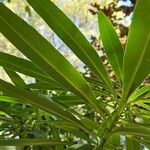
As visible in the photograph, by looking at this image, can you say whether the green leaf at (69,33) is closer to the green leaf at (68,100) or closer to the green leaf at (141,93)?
the green leaf at (141,93)

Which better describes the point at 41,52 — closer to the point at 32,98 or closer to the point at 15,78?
the point at 32,98

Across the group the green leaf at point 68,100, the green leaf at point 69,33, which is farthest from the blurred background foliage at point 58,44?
the green leaf at point 69,33

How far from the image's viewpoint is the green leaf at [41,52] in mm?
544

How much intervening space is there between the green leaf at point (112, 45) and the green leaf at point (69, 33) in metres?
0.05

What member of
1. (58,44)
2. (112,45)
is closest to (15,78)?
(112,45)

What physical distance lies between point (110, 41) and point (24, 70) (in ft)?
0.53

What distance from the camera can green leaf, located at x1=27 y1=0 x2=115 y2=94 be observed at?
602 millimetres

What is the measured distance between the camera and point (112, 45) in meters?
0.74

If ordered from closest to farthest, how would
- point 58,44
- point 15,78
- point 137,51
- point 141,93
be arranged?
point 137,51, point 141,93, point 15,78, point 58,44

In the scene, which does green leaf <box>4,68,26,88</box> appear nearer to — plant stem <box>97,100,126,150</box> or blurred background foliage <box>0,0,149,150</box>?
blurred background foliage <box>0,0,149,150</box>

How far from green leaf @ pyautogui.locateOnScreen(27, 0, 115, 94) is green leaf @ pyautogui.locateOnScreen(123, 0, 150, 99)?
7cm

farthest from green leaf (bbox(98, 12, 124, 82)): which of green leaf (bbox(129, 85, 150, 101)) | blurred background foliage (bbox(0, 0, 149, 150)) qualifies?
blurred background foliage (bbox(0, 0, 149, 150))

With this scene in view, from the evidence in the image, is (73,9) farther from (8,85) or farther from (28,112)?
(8,85)

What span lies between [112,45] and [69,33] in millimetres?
136
